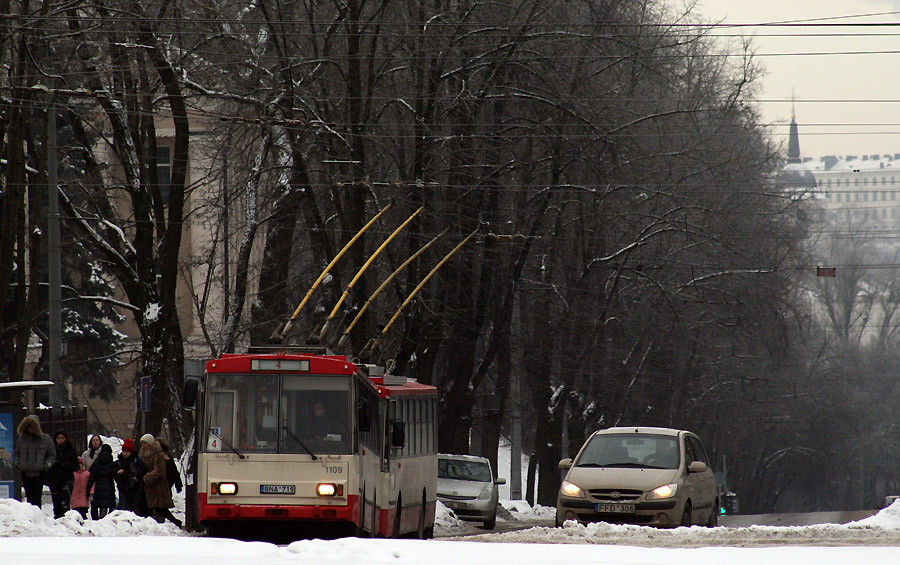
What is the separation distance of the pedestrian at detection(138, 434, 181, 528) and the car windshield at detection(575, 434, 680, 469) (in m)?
5.21

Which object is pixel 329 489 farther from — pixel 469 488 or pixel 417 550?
pixel 469 488

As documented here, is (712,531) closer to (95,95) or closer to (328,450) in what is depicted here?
(328,450)

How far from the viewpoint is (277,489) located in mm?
15859

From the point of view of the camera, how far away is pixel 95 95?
922 inches

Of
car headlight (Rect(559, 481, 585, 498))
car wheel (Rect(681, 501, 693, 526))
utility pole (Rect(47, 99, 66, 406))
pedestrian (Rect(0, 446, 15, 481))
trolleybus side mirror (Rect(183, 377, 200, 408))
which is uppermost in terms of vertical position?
utility pole (Rect(47, 99, 66, 406))

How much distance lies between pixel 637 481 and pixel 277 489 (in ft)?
14.1

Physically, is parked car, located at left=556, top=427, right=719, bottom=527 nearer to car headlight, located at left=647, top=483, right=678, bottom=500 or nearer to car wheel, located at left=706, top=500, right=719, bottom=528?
car headlight, located at left=647, top=483, right=678, bottom=500

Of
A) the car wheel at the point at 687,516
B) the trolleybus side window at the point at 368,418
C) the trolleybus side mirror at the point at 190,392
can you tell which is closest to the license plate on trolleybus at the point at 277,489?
the trolleybus side window at the point at 368,418

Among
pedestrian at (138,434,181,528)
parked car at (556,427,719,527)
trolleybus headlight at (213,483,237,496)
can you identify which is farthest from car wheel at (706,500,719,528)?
pedestrian at (138,434,181,528)

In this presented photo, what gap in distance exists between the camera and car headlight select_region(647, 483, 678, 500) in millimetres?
17250

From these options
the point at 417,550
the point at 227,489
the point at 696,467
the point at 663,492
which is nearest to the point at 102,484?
the point at 227,489

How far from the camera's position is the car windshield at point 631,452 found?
1814 cm

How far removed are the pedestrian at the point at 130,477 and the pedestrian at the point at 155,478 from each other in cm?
13

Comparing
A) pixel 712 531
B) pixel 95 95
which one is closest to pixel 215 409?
pixel 712 531
